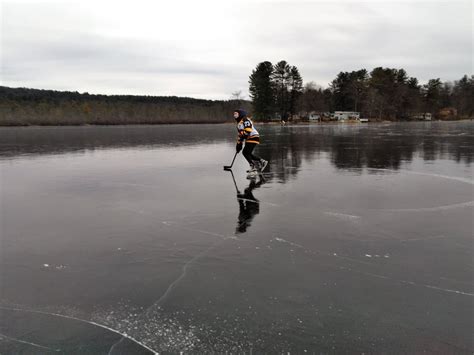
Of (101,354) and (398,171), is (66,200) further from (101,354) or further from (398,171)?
(398,171)

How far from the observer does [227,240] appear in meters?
5.08

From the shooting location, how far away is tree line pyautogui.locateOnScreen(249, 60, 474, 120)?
83812 millimetres

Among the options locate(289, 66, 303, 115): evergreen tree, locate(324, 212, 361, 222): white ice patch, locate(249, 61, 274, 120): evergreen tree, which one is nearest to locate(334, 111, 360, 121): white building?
locate(289, 66, 303, 115): evergreen tree

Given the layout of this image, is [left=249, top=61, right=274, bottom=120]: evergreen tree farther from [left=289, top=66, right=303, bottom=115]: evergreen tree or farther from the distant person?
the distant person

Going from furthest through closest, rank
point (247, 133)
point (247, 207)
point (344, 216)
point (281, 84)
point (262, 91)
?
point (281, 84) < point (262, 91) < point (247, 133) < point (247, 207) < point (344, 216)

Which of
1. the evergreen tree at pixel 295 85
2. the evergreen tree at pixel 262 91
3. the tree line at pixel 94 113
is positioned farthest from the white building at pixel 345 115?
the tree line at pixel 94 113

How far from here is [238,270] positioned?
4070 millimetres

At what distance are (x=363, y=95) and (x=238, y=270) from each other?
104012 millimetres

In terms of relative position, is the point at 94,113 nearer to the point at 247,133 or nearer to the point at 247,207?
the point at 247,133

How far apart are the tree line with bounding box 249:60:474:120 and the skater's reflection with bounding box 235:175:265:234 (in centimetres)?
7574

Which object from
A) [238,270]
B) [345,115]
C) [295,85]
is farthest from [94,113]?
[238,270]

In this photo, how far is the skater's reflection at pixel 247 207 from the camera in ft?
19.0

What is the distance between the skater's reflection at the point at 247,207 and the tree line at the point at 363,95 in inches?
2982

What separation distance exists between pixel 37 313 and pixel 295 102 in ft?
297
